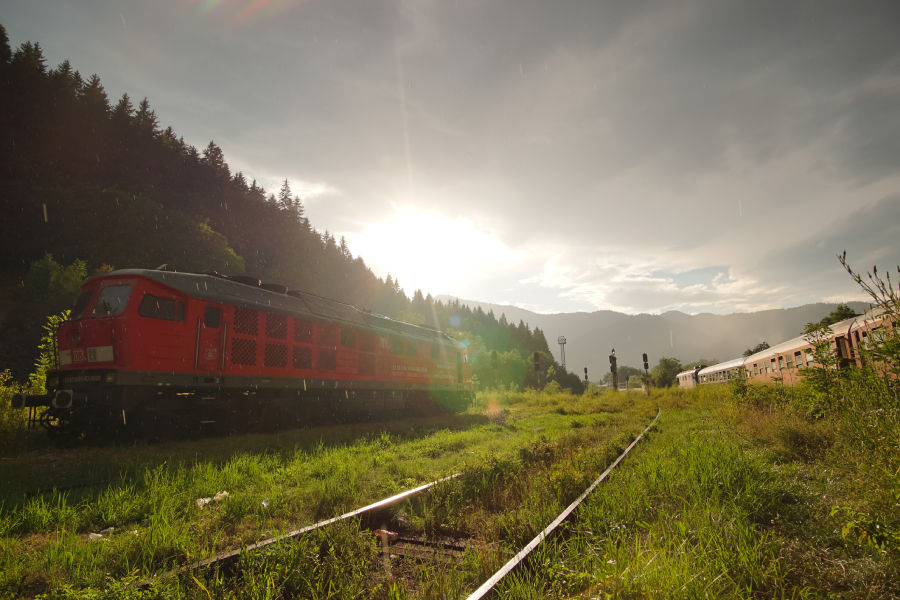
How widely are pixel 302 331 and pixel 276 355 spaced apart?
1242mm

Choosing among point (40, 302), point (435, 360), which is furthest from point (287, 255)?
point (435, 360)

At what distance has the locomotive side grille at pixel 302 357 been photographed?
12.2 m

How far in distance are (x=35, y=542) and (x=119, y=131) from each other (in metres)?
60.1

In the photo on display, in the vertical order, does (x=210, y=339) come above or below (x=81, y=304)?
below

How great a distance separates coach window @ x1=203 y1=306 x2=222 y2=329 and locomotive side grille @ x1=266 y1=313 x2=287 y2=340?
1.37 metres

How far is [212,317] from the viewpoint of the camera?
10.3 metres

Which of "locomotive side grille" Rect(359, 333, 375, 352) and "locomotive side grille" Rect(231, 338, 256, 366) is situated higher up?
"locomotive side grille" Rect(359, 333, 375, 352)

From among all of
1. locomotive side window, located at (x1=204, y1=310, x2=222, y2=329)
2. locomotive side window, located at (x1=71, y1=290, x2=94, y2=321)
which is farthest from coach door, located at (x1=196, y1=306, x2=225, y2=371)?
locomotive side window, located at (x1=71, y1=290, x2=94, y2=321)

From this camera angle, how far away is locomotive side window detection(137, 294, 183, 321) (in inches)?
364

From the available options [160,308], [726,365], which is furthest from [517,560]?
[726,365]

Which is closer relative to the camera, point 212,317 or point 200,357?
point 200,357

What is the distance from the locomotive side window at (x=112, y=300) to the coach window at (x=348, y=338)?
20.5 ft

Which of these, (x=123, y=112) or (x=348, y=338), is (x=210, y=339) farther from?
(x=123, y=112)

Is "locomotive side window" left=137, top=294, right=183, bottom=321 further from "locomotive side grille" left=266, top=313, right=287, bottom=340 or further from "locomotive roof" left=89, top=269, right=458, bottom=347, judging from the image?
"locomotive side grille" left=266, top=313, right=287, bottom=340
